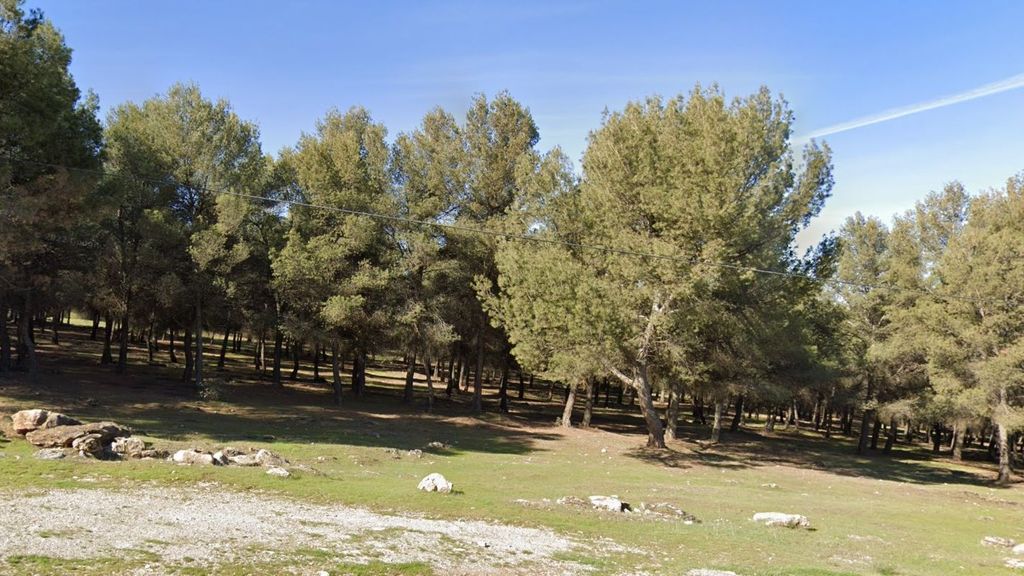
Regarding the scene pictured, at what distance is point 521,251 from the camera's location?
3125 centimetres

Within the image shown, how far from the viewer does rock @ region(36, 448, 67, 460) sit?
15.3m

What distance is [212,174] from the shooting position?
37.1m

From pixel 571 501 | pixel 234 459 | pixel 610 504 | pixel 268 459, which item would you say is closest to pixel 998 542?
pixel 610 504

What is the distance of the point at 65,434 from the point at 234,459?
427 cm

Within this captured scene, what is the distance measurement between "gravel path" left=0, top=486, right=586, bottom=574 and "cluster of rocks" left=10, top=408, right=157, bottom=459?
4.48m

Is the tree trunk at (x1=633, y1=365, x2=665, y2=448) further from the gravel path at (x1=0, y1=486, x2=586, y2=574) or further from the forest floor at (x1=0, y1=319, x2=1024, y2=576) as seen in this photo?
the gravel path at (x1=0, y1=486, x2=586, y2=574)

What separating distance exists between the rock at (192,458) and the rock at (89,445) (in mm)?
1792

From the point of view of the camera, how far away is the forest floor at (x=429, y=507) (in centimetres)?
930

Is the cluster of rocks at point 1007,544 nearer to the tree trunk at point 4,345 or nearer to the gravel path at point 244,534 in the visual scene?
the gravel path at point 244,534

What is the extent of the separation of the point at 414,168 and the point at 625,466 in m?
23.5

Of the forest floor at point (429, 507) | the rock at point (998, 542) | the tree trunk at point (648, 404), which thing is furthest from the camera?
the tree trunk at point (648, 404)

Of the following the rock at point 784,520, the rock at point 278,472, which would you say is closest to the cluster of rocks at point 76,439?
the rock at point 278,472

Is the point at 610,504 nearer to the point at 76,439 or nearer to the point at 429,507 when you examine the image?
the point at 429,507

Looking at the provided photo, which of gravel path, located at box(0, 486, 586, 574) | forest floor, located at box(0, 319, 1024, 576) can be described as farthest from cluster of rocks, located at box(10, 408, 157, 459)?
gravel path, located at box(0, 486, 586, 574)
